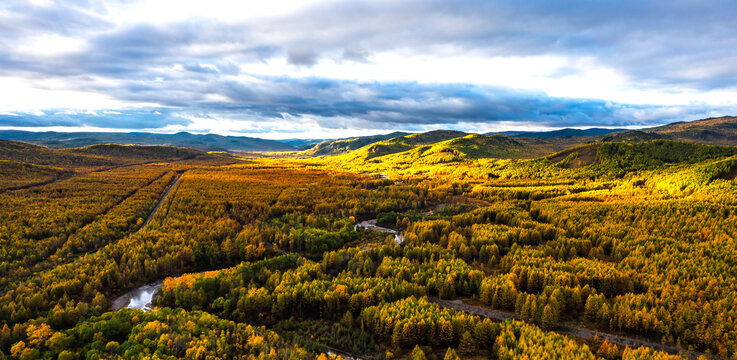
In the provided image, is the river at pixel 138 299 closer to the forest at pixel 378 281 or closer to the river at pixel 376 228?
the forest at pixel 378 281

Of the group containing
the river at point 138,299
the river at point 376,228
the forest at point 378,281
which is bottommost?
the river at point 138,299

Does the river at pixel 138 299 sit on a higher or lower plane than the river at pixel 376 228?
lower

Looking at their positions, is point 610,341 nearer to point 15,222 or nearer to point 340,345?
point 340,345

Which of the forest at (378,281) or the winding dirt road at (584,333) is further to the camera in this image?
the forest at (378,281)

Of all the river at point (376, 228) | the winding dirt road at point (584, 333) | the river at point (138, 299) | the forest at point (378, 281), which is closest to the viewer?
the winding dirt road at point (584, 333)

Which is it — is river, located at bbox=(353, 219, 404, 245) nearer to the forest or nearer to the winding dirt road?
the forest

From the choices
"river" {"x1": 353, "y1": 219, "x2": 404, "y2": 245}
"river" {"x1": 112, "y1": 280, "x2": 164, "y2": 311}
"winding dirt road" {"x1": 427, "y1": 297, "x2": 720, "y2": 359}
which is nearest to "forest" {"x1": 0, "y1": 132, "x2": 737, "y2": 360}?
"winding dirt road" {"x1": 427, "y1": 297, "x2": 720, "y2": 359}

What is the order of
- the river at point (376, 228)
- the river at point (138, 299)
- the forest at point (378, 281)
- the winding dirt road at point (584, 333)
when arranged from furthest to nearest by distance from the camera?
1. the river at point (376, 228)
2. the river at point (138, 299)
3. the forest at point (378, 281)
4. the winding dirt road at point (584, 333)

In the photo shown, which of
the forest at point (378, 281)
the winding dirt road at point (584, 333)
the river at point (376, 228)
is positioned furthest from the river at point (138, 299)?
the river at point (376, 228)

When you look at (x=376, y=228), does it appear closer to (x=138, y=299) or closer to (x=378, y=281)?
(x=378, y=281)
